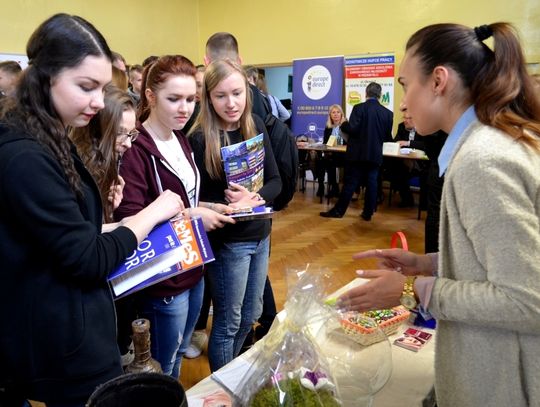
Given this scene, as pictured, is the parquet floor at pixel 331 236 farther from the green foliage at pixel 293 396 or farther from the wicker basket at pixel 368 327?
the green foliage at pixel 293 396

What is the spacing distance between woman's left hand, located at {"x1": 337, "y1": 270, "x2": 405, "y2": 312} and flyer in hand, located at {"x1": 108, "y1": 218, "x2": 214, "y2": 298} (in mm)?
436

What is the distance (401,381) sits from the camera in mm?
1175

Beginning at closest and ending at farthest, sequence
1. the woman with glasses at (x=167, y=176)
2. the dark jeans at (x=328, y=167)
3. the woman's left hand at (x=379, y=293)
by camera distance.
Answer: the woman's left hand at (x=379, y=293) → the woman with glasses at (x=167, y=176) → the dark jeans at (x=328, y=167)

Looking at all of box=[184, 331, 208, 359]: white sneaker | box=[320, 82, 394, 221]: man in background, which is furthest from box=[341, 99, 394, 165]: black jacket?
box=[184, 331, 208, 359]: white sneaker

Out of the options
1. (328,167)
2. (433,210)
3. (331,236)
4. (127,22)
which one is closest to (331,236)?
(331,236)

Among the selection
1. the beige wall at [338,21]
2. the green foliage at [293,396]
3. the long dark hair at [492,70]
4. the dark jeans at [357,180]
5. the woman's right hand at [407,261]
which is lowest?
the dark jeans at [357,180]

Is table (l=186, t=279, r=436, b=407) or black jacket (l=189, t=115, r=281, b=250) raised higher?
black jacket (l=189, t=115, r=281, b=250)

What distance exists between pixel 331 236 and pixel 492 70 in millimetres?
3832

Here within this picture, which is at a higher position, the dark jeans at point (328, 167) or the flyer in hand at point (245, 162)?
the flyer in hand at point (245, 162)

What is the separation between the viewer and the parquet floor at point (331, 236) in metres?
3.70

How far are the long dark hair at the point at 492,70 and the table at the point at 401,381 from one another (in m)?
0.62

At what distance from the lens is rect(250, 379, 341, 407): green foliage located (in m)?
0.75

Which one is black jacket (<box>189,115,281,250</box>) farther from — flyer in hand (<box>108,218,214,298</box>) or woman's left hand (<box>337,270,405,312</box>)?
woman's left hand (<box>337,270,405,312</box>)

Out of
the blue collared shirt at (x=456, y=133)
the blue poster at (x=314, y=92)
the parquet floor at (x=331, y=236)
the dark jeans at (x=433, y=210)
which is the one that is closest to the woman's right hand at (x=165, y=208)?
the blue collared shirt at (x=456, y=133)
